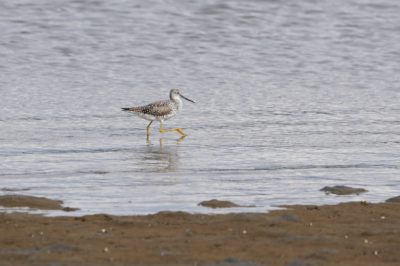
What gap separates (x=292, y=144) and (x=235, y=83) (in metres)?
7.67

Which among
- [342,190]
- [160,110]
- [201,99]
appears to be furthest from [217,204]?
[201,99]

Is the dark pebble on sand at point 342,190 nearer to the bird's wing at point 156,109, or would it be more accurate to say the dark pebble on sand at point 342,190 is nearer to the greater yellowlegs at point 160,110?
the greater yellowlegs at point 160,110

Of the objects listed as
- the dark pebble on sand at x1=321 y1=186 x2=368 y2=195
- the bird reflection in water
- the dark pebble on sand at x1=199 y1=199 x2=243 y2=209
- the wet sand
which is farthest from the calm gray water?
the wet sand

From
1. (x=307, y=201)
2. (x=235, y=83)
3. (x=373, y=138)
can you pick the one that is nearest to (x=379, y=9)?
(x=235, y=83)

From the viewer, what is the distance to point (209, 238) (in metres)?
11.2

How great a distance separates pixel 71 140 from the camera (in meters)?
19.0

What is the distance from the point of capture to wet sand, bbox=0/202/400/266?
34.1ft

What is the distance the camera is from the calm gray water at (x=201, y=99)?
15.2m

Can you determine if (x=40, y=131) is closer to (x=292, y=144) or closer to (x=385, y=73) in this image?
(x=292, y=144)

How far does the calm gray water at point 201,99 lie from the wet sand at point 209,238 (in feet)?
3.34

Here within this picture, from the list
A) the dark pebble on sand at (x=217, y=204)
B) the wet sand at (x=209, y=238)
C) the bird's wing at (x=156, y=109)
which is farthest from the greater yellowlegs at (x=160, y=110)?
the wet sand at (x=209, y=238)

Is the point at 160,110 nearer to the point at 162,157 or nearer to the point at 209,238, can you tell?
the point at 162,157

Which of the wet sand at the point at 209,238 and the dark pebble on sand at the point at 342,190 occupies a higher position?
the wet sand at the point at 209,238

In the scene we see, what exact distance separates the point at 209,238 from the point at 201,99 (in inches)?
522
